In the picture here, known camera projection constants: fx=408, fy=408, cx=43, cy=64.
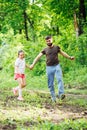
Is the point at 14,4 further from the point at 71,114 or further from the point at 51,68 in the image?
the point at 71,114

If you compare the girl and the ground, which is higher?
the girl

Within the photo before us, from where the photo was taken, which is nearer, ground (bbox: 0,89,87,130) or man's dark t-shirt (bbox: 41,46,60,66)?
ground (bbox: 0,89,87,130)

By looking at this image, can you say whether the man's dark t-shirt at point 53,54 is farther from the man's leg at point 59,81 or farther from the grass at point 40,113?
the grass at point 40,113

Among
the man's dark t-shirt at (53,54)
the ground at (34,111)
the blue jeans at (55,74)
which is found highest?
the man's dark t-shirt at (53,54)

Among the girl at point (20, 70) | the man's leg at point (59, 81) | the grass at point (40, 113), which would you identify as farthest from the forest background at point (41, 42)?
the man's leg at point (59, 81)

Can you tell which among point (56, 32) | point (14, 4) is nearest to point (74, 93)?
point (14, 4)

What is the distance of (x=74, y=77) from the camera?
69.8 feet

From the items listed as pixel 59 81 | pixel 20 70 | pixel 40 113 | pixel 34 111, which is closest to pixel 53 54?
pixel 59 81

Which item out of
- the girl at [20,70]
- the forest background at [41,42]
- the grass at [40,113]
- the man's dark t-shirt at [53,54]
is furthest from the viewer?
the forest background at [41,42]

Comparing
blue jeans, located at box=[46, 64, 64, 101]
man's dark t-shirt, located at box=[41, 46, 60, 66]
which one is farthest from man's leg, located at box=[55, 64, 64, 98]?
man's dark t-shirt, located at box=[41, 46, 60, 66]

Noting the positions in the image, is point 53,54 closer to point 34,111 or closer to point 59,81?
point 59,81

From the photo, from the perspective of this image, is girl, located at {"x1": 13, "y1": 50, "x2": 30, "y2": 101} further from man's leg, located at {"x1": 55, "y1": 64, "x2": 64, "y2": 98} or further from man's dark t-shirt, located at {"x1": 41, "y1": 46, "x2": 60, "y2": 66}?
man's leg, located at {"x1": 55, "y1": 64, "x2": 64, "y2": 98}

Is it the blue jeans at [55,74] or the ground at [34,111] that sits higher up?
the blue jeans at [55,74]

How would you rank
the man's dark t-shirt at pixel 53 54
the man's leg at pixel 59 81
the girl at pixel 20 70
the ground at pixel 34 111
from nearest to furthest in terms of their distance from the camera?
1. the ground at pixel 34 111
2. the man's leg at pixel 59 81
3. the man's dark t-shirt at pixel 53 54
4. the girl at pixel 20 70
